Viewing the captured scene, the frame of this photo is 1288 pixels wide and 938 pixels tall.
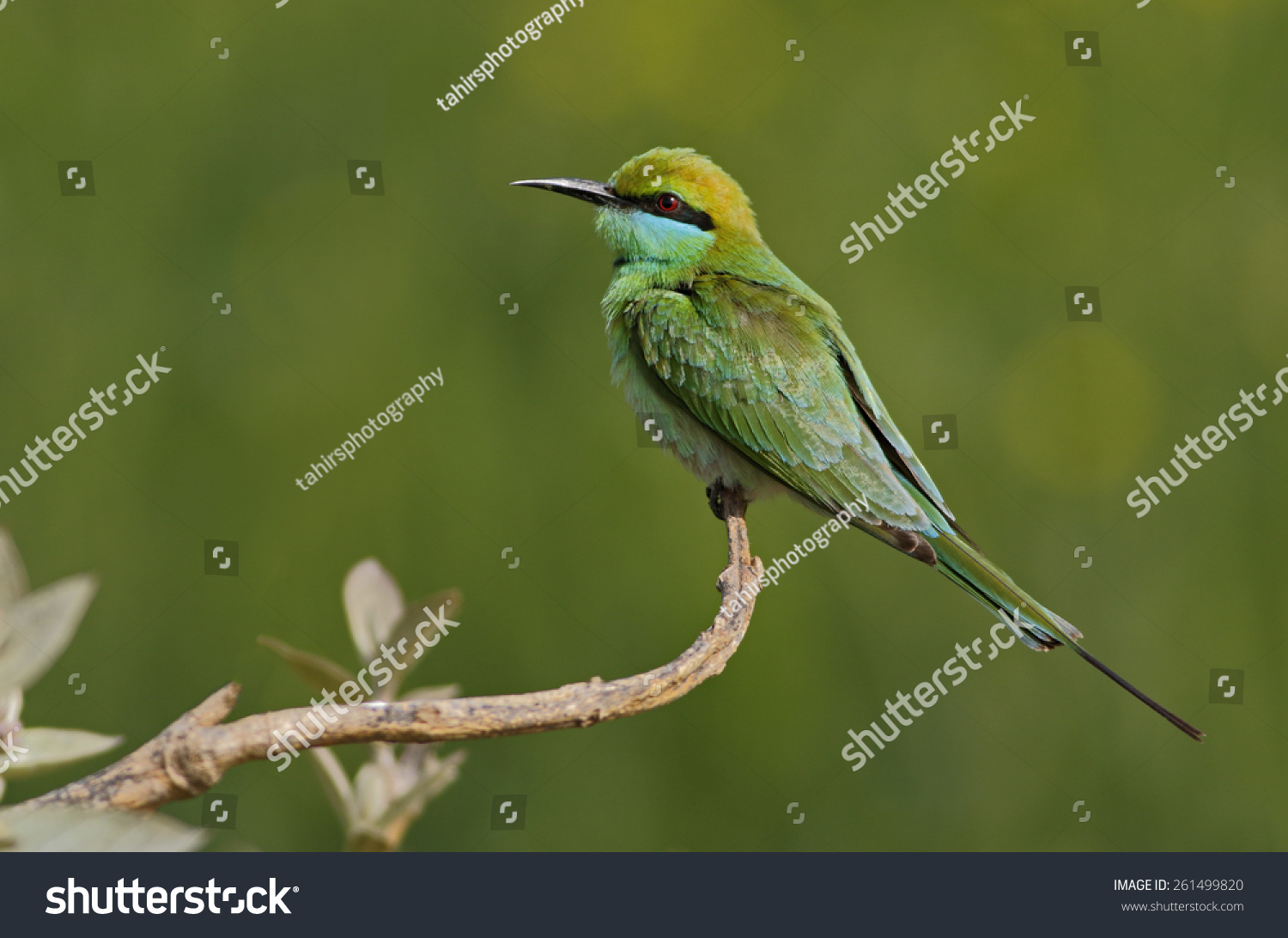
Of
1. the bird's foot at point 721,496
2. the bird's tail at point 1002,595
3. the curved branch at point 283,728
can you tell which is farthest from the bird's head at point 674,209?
the curved branch at point 283,728

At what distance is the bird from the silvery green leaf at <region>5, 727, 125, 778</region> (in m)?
1.49

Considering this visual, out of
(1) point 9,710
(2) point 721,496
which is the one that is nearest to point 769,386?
(2) point 721,496

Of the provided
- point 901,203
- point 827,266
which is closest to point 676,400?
point 827,266

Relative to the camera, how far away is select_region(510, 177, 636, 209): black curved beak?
222 cm

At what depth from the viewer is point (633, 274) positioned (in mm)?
2195

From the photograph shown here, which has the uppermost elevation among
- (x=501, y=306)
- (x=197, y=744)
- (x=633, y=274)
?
(x=501, y=306)

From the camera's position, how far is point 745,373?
6.64 feet

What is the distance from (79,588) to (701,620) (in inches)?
84.8

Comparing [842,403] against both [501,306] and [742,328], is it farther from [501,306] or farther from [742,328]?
[501,306]

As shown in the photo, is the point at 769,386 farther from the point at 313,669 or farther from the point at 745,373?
the point at 313,669

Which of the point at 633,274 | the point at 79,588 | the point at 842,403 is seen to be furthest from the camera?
the point at 633,274

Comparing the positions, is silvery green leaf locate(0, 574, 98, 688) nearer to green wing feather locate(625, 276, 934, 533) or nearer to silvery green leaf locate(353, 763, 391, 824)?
silvery green leaf locate(353, 763, 391, 824)

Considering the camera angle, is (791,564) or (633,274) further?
(791,564)

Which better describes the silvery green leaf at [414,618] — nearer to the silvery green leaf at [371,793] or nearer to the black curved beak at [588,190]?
the silvery green leaf at [371,793]
